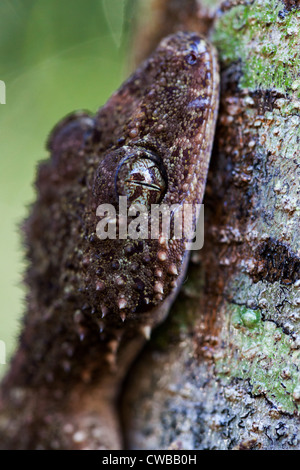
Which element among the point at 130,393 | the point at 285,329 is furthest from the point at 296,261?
the point at 130,393

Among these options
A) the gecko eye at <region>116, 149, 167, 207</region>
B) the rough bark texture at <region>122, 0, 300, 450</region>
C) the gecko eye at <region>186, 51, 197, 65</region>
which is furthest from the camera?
the gecko eye at <region>186, 51, 197, 65</region>

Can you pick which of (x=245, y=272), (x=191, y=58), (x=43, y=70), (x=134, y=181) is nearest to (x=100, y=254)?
(x=134, y=181)

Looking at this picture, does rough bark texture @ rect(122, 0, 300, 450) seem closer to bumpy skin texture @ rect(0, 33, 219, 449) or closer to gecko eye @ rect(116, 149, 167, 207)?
bumpy skin texture @ rect(0, 33, 219, 449)

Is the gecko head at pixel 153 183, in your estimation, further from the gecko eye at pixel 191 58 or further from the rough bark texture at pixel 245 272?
the rough bark texture at pixel 245 272

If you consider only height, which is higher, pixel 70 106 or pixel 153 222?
pixel 70 106

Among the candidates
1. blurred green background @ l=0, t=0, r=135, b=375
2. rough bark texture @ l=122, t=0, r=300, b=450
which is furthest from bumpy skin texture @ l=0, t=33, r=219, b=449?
blurred green background @ l=0, t=0, r=135, b=375

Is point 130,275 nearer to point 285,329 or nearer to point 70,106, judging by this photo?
point 285,329

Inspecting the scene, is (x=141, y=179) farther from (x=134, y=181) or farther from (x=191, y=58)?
(x=191, y=58)
